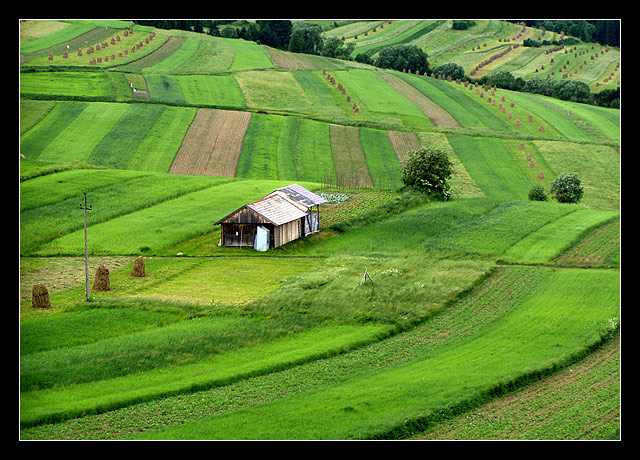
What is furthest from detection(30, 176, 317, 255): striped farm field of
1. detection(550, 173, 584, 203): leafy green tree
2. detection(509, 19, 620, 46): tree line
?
detection(509, 19, 620, 46): tree line

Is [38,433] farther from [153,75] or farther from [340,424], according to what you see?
[153,75]

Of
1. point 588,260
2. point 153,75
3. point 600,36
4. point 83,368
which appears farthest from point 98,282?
point 600,36

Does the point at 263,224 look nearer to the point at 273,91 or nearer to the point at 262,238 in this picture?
the point at 262,238

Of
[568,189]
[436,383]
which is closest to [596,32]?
[568,189]

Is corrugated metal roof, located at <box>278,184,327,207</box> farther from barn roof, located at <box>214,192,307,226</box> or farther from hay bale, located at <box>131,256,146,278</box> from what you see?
hay bale, located at <box>131,256,146,278</box>

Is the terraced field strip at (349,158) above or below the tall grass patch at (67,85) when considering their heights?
below

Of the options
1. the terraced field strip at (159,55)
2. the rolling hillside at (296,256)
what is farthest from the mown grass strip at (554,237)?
the terraced field strip at (159,55)

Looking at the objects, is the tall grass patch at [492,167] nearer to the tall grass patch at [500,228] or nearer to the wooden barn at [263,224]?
the tall grass patch at [500,228]
